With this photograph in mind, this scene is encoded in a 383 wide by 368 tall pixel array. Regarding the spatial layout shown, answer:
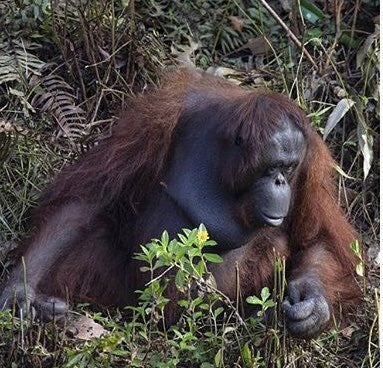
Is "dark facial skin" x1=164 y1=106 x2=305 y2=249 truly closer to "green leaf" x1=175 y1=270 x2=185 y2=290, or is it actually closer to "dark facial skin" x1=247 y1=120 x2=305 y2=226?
"dark facial skin" x1=247 y1=120 x2=305 y2=226

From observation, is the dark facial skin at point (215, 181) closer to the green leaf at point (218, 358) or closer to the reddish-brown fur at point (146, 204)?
the reddish-brown fur at point (146, 204)

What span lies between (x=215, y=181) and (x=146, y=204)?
0.26m

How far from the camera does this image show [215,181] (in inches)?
172

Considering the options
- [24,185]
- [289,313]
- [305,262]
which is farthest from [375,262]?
[24,185]

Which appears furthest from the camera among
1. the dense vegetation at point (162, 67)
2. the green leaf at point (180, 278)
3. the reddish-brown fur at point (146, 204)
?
the dense vegetation at point (162, 67)

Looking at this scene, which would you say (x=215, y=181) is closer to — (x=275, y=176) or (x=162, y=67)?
(x=275, y=176)

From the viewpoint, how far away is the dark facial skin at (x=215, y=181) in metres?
4.21

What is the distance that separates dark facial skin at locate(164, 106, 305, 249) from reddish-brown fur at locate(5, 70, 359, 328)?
53mm

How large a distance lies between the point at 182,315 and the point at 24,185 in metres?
1.39

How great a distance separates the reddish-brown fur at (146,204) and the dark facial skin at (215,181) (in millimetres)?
53

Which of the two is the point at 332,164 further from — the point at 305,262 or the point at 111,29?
the point at 111,29

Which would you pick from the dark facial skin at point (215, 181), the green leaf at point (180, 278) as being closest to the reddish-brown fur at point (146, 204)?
the dark facial skin at point (215, 181)

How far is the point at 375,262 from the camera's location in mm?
4859

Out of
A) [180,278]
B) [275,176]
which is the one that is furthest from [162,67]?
[180,278]
